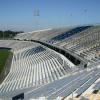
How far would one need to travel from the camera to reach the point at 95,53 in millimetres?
28469

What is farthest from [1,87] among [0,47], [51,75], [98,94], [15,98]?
[0,47]

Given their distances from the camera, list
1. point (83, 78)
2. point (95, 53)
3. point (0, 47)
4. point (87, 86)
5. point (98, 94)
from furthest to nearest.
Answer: point (0, 47) < point (95, 53) < point (83, 78) < point (87, 86) < point (98, 94)

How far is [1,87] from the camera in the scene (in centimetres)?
2427

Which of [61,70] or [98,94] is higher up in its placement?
[98,94]

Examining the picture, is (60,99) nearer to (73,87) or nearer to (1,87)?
(73,87)

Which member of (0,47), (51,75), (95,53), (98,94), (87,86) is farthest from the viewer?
(0,47)

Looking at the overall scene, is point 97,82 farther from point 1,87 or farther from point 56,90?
point 1,87

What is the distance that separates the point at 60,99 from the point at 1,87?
1153 cm

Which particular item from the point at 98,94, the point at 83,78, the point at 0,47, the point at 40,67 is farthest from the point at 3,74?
the point at 0,47

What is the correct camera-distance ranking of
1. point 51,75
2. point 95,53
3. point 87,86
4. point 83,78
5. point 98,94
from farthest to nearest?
point 95,53 < point 51,75 < point 83,78 < point 87,86 < point 98,94

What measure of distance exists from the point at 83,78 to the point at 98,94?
183 inches

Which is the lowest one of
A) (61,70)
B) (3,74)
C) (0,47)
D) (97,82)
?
(0,47)

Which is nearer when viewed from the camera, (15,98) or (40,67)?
(15,98)

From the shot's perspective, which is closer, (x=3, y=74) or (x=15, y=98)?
(x=15, y=98)
